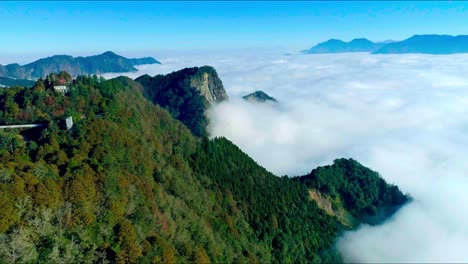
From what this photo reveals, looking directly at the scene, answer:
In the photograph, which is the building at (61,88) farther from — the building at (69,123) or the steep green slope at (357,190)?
the steep green slope at (357,190)

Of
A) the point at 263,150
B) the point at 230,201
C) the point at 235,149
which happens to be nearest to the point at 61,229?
the point at 230,201

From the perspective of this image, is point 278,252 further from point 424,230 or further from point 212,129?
point 212,129

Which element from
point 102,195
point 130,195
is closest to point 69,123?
point 130,195

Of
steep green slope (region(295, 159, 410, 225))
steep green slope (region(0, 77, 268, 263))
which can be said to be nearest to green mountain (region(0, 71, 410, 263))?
steep green slope (region(0, 77, 268, 263))

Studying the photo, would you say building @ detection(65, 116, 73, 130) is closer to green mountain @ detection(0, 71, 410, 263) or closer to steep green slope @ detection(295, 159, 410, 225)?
green mountain @ detection(0, 71, 410, 263)

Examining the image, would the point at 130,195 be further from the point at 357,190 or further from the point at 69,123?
the point at 357,190

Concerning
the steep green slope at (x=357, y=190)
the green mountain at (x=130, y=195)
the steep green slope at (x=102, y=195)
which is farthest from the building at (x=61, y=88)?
the steep green slope at (x=357, y=190)

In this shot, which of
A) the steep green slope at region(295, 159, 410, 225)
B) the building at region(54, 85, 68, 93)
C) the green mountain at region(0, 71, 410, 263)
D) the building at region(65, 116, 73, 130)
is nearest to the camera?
the green mountain at region(0, 71, 410, 263)

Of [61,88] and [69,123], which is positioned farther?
[61,88]

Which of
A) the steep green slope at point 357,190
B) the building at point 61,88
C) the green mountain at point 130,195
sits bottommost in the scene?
the steep green slope at point 357,190
